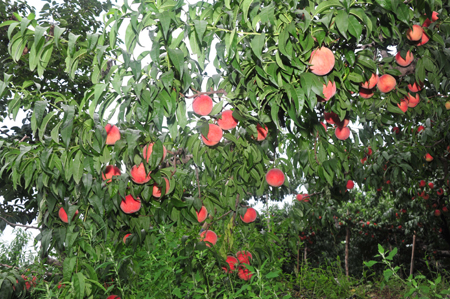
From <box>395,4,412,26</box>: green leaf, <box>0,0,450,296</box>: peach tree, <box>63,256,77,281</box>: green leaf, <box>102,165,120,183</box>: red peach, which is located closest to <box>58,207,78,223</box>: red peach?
<box>0,0,450,296</box>: peach tree

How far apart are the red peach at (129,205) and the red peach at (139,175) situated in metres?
0.16

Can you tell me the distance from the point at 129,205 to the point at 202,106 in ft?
2.03

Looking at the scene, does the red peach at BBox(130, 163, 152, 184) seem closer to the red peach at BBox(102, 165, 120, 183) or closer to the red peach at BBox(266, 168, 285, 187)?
the red peach at BBox(102, 165, 120, 183)

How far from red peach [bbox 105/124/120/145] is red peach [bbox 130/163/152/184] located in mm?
184

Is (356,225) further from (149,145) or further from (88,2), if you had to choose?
(149,145)

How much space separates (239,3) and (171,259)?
1152mm

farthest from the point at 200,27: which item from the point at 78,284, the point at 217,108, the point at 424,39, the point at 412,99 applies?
the point at 412,99

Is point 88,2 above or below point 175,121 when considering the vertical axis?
above

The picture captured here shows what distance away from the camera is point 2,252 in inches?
157

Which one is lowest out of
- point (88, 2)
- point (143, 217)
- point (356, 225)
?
point (143, 217)

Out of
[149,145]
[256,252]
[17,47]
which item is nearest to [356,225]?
[256,252]

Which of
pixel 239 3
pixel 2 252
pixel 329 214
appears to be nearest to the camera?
pixel 239 3

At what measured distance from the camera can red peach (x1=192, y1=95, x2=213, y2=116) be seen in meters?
1.65

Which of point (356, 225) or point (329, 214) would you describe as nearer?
point (329, 214)
